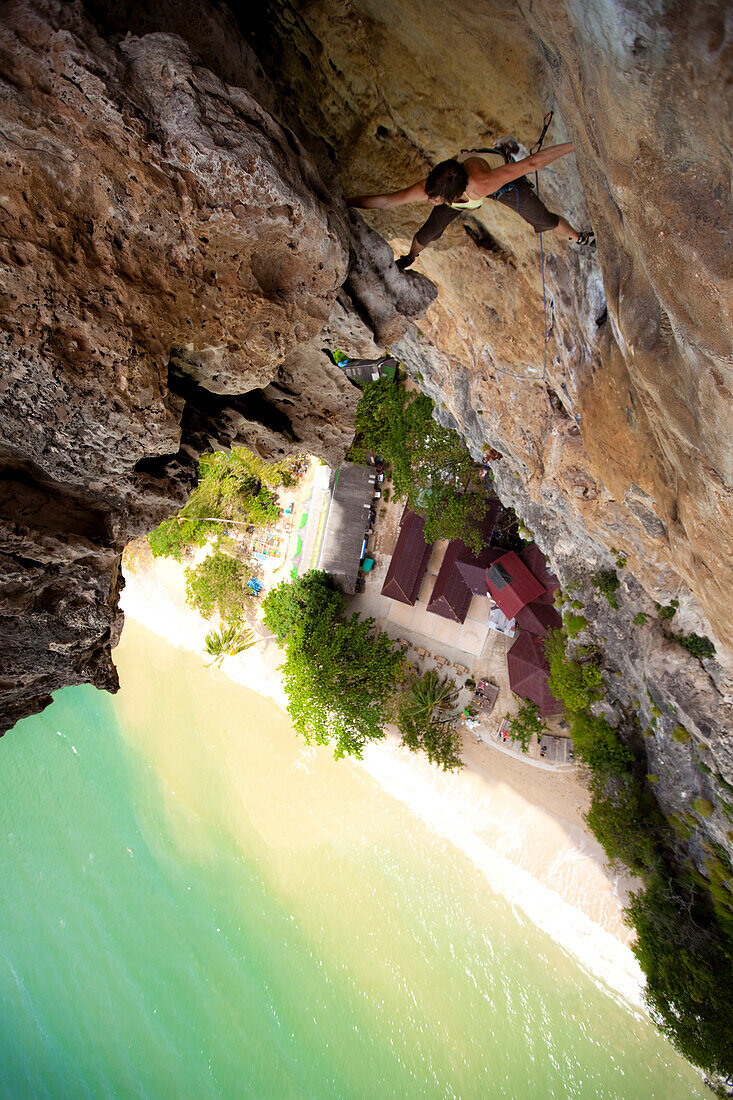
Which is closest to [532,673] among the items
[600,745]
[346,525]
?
[600,745]

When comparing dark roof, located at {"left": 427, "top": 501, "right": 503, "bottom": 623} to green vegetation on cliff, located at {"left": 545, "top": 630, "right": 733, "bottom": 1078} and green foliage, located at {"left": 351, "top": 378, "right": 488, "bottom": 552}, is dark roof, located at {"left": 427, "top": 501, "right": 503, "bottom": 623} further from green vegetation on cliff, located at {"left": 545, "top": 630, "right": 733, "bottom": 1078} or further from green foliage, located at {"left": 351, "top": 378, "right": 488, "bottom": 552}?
green vegetation on cliff, located at {"left": 545, "top": 630, "right": 733, "bottom": 1078}

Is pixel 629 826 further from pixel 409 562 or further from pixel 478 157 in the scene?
pixel 478 157

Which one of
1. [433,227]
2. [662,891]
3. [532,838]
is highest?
[433,227]


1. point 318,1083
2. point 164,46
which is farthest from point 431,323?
point 318,1083

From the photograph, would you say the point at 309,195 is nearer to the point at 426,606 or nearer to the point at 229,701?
the point at 426,606

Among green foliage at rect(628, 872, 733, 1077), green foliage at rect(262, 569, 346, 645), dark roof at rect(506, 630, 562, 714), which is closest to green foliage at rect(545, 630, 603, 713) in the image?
dark roof at rect(506, 630, 562, 714)

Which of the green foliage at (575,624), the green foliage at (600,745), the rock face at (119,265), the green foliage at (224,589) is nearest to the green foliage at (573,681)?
the green foliage at (600,745)

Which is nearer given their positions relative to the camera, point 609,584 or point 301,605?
point 609,584
